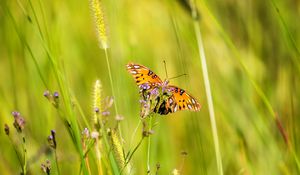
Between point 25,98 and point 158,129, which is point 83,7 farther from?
point 158,129

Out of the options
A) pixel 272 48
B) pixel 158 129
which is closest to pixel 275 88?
pixel 272 48

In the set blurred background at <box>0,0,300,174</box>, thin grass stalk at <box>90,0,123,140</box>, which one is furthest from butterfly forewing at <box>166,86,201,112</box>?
blurred background at <box>0,0,300,174</box>

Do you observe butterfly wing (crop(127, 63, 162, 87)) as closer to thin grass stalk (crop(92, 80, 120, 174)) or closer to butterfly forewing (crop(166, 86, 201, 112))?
butterfly forewing (crop(166, 86, 201, 112))

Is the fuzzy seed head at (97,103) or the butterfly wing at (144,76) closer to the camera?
the fuzzy seed head at (97,103)

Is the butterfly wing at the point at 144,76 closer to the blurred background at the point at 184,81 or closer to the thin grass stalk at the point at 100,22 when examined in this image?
the thin grass stalk at the point at 100,22

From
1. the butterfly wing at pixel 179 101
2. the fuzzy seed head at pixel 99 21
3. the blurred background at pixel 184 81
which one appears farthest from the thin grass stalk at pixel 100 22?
the blurred background at pixel 184 81

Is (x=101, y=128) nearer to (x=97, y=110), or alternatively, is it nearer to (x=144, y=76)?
(x=97, y=110)
